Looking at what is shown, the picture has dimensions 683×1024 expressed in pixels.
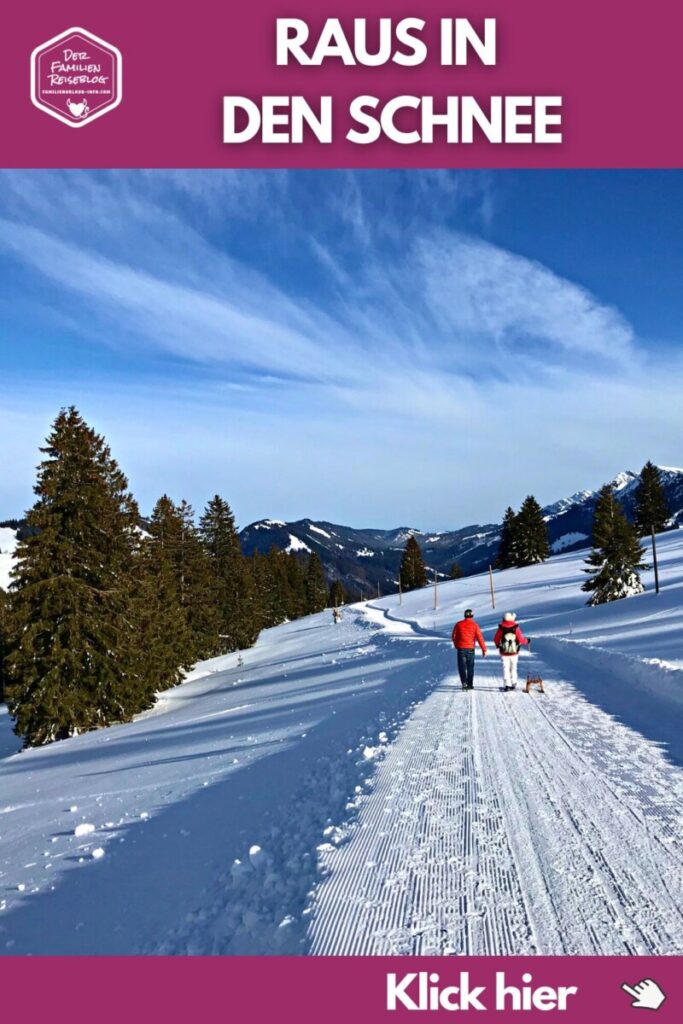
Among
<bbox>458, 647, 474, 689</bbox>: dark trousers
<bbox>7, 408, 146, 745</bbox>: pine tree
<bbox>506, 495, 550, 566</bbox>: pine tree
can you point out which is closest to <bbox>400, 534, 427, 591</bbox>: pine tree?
<bbox>506, 495, 550, 566</bbox>: pine tree

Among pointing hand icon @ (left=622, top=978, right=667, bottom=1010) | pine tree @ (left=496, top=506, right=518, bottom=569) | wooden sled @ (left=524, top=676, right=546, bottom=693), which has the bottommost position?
wooden sled @ (left=524, top=676, right=546, bottom=693)

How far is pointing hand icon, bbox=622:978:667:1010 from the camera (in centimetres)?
329

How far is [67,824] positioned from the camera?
27.3ft

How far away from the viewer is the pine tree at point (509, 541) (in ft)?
265

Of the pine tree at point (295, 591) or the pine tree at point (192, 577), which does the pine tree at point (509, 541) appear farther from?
the pine tree at point (192, 577)

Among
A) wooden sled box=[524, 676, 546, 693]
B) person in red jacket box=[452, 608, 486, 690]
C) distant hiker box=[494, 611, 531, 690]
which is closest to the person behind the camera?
wooden sled box=[524, 676, 546, 693]

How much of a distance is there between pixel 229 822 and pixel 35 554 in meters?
17.9

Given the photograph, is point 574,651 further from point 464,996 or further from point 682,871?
point 464,996

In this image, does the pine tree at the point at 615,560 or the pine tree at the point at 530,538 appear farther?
the pine tree at the point at 530,538

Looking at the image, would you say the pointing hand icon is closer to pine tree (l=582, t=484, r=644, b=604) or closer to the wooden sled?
the wooden sled

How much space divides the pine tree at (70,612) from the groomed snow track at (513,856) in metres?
16.6

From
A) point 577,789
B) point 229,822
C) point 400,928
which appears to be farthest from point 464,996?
point 229,822

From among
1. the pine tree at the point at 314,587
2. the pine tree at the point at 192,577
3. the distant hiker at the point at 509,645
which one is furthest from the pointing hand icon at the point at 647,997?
the pine tree at the point at 314,587

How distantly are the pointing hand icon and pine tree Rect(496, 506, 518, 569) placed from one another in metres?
80.0
